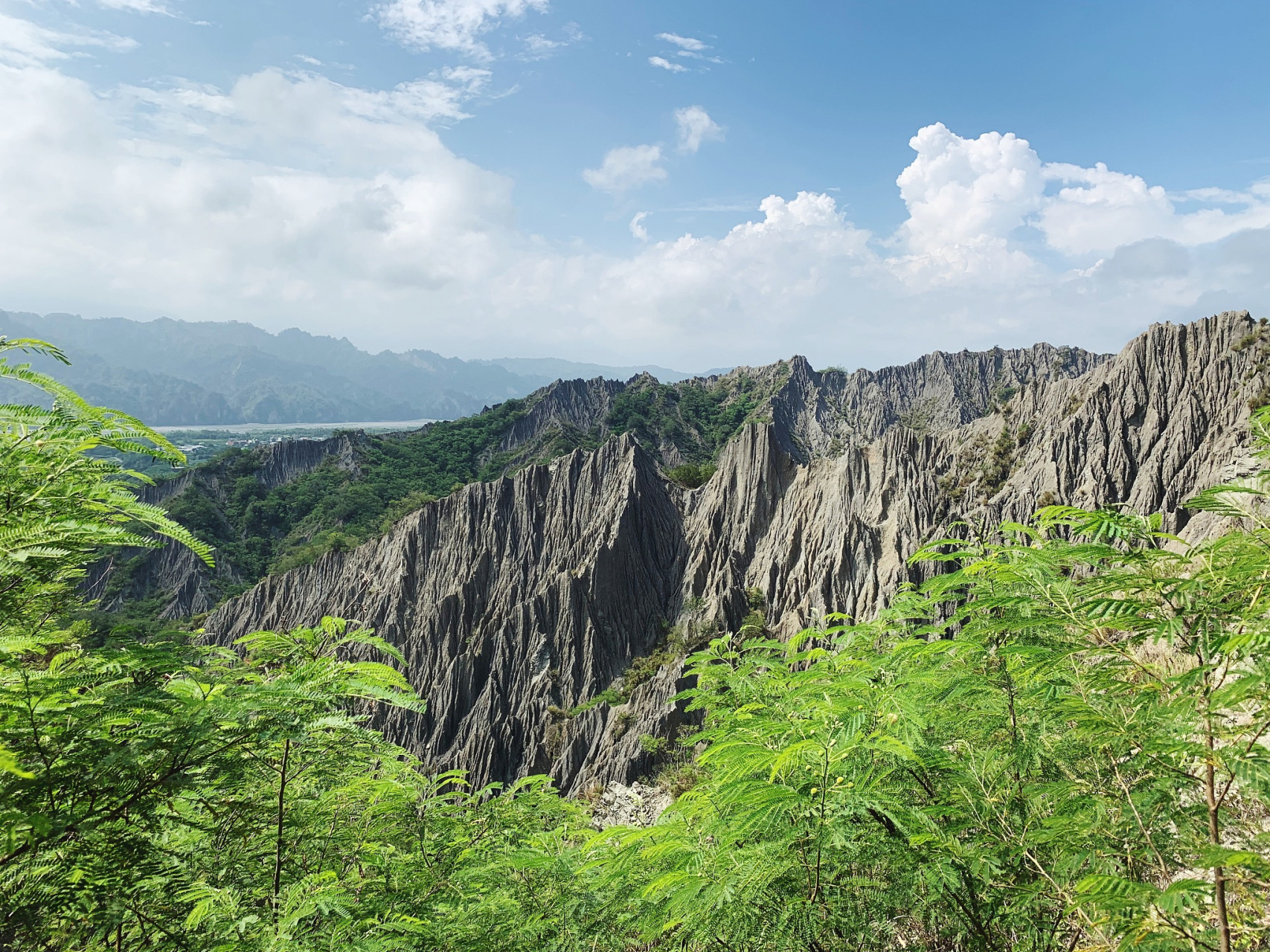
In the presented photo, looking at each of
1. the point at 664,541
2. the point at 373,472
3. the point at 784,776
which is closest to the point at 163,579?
the point at 373,472

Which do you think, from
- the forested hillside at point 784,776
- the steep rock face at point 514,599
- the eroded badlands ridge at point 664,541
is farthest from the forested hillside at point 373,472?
the forested hillside at point 784,776

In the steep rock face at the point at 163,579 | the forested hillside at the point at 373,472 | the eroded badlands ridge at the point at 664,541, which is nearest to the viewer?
the eroded badlands ridge at the point at 664,541

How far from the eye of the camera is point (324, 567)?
1715 inches

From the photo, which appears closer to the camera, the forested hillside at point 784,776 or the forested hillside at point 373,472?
the forested hillside at point 784,776

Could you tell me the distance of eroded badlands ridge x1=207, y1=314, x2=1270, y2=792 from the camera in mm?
32125

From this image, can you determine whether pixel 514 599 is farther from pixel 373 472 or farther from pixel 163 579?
pixel 373 472

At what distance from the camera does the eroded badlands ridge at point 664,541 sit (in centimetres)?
3212

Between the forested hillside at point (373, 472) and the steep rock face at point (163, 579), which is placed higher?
the forested hillside at point (373, 472)

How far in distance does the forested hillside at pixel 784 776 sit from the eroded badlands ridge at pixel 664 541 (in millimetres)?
25565

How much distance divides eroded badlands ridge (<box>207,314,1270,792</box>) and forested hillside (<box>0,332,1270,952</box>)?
25.6 metres

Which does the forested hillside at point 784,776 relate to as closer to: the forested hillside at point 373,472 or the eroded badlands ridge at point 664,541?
the eroded badlands ridge at point 664,541

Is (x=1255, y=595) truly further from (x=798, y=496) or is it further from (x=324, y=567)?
(x=324, y=567)

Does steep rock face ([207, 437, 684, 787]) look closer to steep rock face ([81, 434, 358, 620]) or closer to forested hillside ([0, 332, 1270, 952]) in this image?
steep rock face ([81, 434, 358, 620])

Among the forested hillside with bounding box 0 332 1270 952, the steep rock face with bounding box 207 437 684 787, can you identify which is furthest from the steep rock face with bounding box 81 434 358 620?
the forested hillside with bounding box 0 332 1270 952
